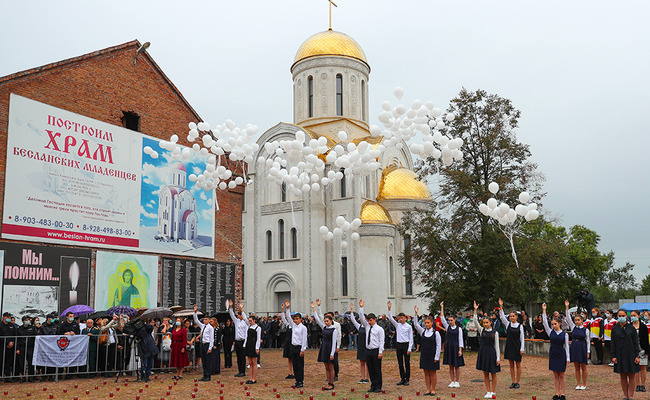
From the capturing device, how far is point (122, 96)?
24344 mm

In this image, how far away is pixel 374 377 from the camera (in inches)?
549

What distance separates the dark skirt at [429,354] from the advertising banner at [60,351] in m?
8.97

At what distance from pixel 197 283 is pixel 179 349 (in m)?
9.36

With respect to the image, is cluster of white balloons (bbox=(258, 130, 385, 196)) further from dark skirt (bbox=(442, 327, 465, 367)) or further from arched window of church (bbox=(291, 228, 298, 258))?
arched window of church (bbox=(291, 228, 298, 258))

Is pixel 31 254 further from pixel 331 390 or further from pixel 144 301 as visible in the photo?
pixel 331 390

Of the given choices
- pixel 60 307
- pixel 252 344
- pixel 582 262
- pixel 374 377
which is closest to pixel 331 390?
pixel 374 377

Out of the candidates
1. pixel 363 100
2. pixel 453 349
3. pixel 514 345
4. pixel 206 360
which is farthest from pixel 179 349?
pixel 363 100

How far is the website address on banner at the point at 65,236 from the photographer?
795 inches

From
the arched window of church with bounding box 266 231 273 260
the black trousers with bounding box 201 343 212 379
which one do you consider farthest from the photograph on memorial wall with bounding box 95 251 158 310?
the arched window of church with bounding box 266 231 273 260

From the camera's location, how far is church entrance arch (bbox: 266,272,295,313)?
4084 centimetres

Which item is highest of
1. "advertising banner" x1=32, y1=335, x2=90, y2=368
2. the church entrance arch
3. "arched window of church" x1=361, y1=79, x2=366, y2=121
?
"arched window of church" x1=361, y1=79, x2=366, y2=121

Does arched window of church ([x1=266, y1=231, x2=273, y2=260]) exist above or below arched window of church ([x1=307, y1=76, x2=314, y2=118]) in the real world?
below

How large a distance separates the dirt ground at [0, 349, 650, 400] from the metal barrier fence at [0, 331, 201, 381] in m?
0.42

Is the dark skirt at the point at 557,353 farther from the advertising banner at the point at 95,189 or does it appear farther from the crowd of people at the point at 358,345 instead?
the advertising banner at the point at 95,189
